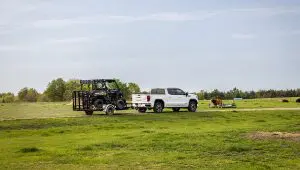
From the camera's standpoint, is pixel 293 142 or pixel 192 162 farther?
pixel 293 142

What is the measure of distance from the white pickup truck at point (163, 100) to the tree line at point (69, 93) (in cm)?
2947

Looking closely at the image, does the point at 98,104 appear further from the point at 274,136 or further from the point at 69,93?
the point at 69,93

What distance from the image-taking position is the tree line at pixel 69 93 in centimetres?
8781

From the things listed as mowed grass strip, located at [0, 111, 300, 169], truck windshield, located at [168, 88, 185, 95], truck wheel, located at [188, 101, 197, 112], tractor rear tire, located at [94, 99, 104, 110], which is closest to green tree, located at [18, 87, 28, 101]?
truck windshield, located at [168, 88, 185, 95]

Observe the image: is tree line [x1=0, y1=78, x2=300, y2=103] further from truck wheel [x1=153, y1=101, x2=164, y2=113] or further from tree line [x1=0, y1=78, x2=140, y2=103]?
truck wheel [x1=153, y1=101, x2=164, y2=113]

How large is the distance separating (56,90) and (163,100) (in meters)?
57.3

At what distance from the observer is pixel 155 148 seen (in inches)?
859

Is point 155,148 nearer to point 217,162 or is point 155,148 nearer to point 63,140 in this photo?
point 217,162

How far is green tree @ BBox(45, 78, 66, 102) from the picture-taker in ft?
329

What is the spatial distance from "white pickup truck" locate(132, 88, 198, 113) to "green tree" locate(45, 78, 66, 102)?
177ft

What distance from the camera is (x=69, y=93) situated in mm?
95875

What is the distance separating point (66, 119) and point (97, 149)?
16085 millimetres

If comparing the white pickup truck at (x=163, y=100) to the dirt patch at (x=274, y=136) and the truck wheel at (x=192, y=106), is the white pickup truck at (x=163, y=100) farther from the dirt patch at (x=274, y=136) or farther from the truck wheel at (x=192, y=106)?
the dirt patch at (x=274, y=136)

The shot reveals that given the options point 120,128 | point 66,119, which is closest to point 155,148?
Result: point 120,128
